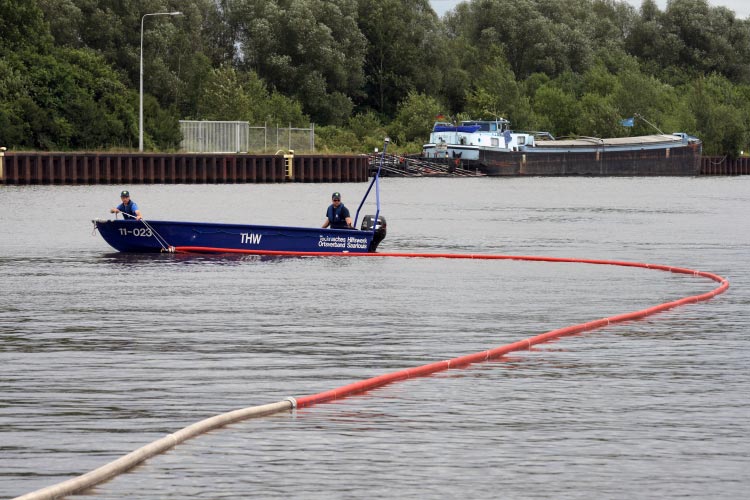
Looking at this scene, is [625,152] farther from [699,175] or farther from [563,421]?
[563,421]

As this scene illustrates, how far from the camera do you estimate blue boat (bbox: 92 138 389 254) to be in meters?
41.9

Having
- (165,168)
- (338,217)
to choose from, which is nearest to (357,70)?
(165,168)

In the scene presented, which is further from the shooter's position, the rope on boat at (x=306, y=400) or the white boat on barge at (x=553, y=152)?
the white boat on barge at (x=553, y=152)

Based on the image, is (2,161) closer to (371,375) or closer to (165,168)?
(165,168)

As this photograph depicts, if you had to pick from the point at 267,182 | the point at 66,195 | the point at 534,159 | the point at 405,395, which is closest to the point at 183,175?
the point at 267,182

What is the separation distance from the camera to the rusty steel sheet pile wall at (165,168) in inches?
3971

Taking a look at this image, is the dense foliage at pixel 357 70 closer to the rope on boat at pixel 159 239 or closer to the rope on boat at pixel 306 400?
the rope on boat at pixel 159 239

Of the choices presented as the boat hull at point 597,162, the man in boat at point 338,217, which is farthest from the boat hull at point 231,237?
the boat hull at point 597,162

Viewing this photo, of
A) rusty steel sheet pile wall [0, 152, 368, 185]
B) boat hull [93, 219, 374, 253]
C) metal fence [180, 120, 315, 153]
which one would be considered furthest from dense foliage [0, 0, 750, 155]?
boat hull [93, 219, 374, 253]

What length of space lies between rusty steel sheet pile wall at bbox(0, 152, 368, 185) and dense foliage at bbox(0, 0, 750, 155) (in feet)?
13.5

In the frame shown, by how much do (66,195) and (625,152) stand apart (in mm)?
83457

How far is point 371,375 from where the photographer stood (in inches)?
780

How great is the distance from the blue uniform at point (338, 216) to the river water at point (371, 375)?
116cm

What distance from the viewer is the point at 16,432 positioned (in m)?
15.7
